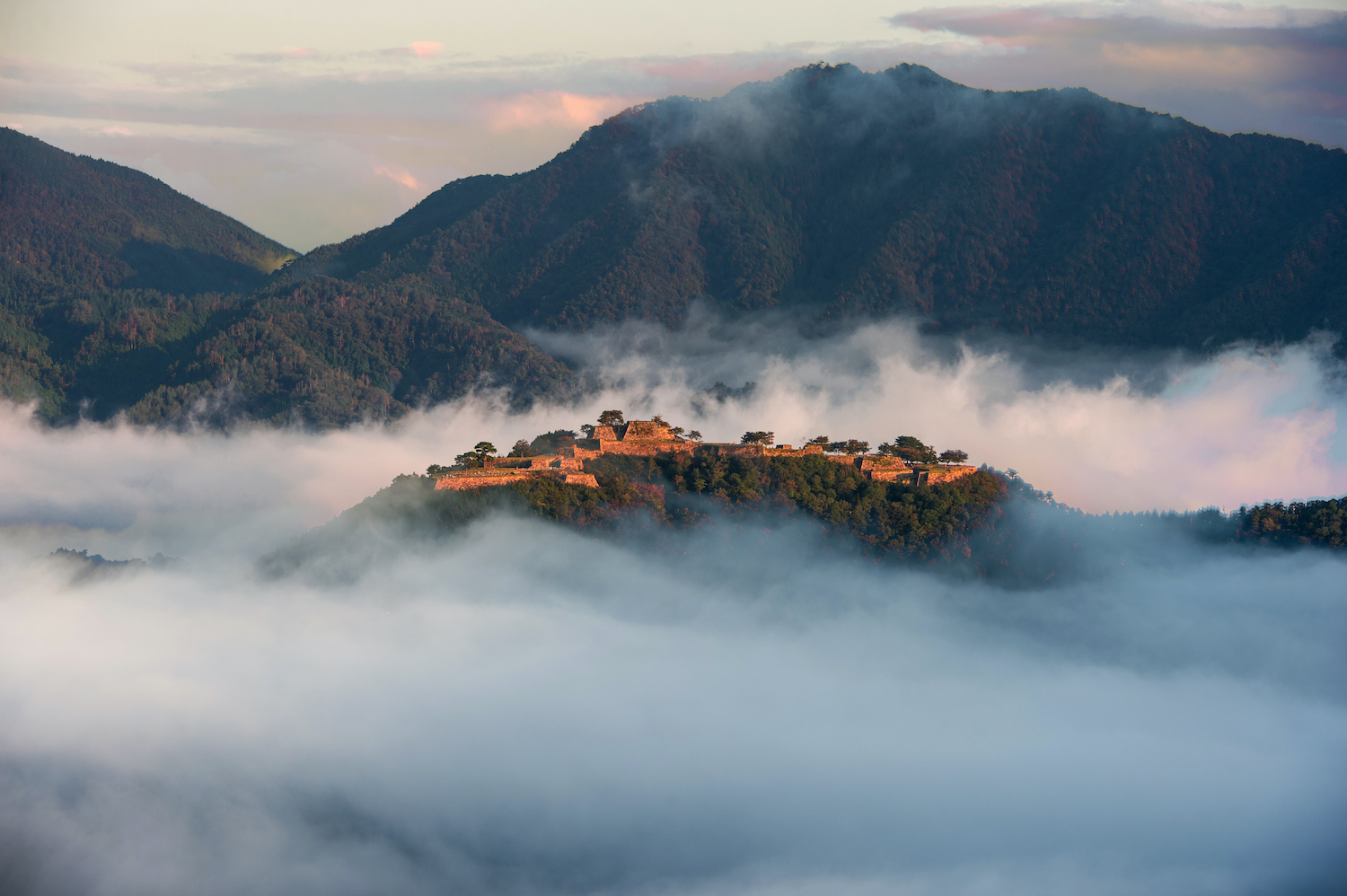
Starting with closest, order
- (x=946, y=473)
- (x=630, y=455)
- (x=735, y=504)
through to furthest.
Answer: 1. (x=630, y=455)
2. (x=735, y=504)
3. (x=946, y=473)

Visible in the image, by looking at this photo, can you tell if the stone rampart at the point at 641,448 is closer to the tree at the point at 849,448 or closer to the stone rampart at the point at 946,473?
the tree at the point at 849,448

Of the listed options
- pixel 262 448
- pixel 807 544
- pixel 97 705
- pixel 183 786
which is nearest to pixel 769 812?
pixel 807 544

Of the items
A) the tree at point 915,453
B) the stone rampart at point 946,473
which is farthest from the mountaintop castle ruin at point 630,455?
the tree at point 915,453

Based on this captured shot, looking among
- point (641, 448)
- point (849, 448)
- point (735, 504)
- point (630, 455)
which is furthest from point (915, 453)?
point (630, 455)

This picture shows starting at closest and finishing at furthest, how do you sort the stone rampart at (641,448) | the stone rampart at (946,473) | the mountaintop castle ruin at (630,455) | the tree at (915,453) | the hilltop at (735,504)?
1. the mountaintop castle ruin at (630,455)
2. the hilltop at (735,504)
3. the stone rampart at (641,448)
4. the stone rampart at (946,473)
5. the tree at (915,453)

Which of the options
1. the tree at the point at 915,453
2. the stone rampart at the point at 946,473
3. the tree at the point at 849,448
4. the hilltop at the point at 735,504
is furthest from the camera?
the tree at the point at 915,453

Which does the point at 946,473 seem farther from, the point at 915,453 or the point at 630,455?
the point at 630,455

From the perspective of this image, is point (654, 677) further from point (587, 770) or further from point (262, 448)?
point (262, 448)

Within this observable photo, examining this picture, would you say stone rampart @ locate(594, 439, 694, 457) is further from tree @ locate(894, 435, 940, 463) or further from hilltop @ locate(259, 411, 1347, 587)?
tree @ locate(894, 435, 940, 463)
